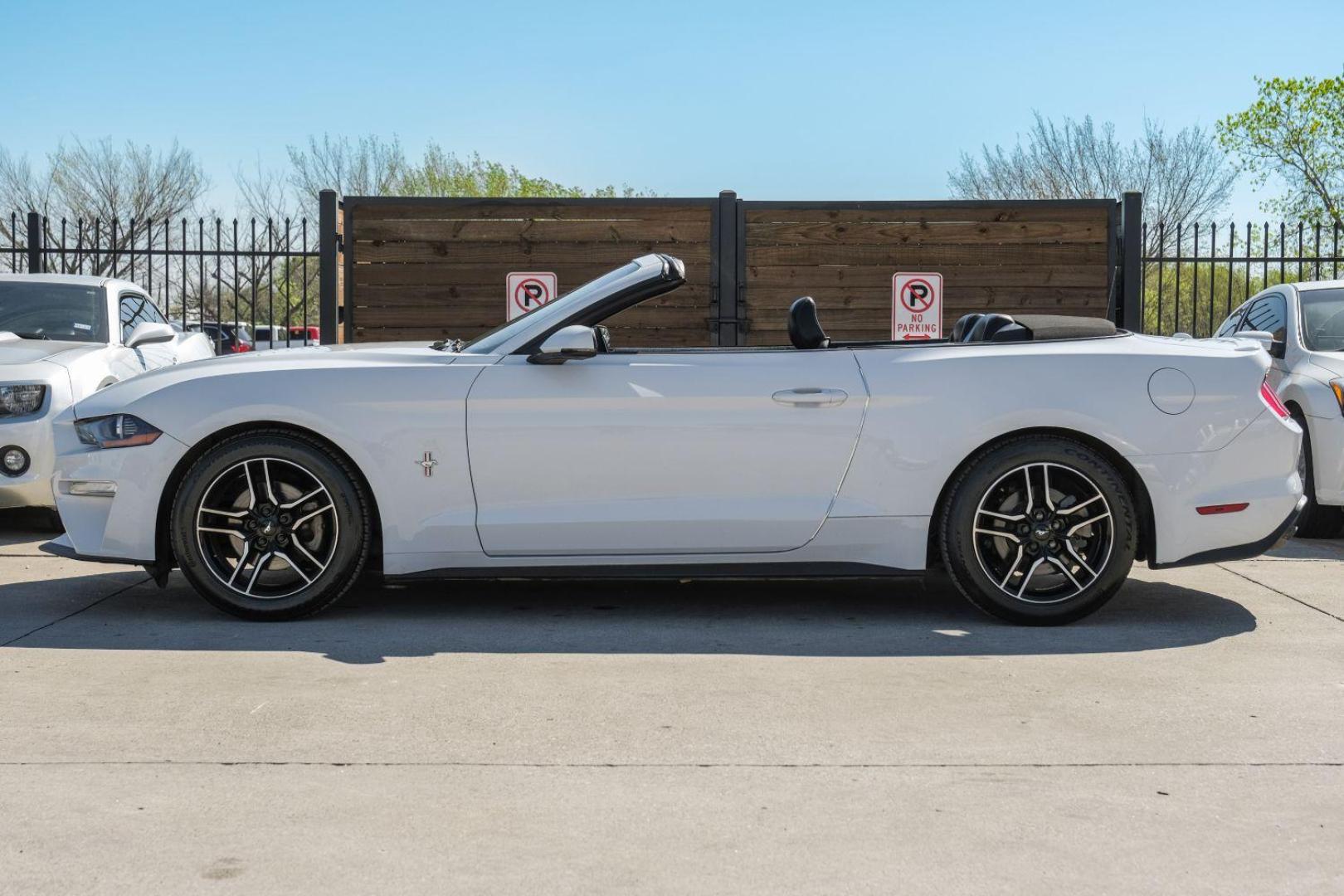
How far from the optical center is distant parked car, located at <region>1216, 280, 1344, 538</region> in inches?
327

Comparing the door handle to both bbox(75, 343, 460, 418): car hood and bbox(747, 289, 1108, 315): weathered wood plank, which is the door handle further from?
bbox(747, 289, 1108, 315): weathered wood plank

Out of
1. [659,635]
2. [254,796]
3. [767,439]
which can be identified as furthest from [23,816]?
[767,439]

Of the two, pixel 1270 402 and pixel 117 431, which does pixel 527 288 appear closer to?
pixel 117 431

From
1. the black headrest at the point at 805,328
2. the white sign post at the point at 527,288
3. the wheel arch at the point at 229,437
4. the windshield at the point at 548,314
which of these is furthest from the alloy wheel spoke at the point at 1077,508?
the white sign post at the point at 527,288

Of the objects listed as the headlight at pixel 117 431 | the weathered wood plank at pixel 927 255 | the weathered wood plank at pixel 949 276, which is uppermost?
the weathered wood plank at pixel 927 255

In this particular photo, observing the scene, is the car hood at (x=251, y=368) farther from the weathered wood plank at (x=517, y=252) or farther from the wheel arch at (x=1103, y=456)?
the weathered wood plank at (x=517, y=252)

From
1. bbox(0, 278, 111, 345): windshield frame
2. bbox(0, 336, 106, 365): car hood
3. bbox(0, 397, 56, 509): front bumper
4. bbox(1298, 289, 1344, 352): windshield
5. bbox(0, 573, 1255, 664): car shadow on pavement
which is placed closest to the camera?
bbox(0, 573, 1255, 664): car shadow on pavement

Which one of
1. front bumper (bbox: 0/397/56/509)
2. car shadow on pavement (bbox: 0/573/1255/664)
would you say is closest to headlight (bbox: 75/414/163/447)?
car shadow on pavement (bbox: 0/573/1255/664)

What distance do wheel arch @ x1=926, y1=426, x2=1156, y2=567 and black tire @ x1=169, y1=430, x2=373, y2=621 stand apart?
223 cm

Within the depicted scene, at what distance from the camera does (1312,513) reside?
28.8 feet

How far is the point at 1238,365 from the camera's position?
226 inches

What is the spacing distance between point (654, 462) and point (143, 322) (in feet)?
19.2

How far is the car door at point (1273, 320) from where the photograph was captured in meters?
8.93

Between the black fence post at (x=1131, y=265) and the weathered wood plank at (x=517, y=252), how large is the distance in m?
3.33
